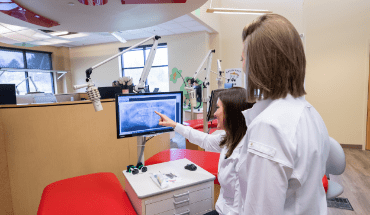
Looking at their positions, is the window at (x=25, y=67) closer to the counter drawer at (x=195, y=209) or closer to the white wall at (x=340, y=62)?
the counter drawer at (x=195, y=209)

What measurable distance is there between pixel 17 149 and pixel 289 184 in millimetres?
1958

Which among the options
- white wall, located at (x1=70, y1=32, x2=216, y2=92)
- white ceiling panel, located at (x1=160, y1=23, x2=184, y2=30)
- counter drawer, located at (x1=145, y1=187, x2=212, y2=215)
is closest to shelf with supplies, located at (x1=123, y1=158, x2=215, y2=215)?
counter drawer, located at (x1=145, y1=187, x2=212, y2=215)

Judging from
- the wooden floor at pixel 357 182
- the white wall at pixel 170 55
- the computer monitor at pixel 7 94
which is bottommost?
the wooden floor at pixel 357 182

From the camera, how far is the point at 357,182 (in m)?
2.86

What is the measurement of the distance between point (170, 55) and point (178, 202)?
5.98m

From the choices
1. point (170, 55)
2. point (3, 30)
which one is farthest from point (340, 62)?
point (3, 30)

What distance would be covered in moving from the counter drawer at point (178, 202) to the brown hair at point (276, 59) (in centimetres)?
82

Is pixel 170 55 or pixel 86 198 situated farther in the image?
pixel 170 55

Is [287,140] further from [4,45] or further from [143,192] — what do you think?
[4,45]

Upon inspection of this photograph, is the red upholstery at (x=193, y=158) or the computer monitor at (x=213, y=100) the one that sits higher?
Answer: the computer monitor at (x=213, y=100)

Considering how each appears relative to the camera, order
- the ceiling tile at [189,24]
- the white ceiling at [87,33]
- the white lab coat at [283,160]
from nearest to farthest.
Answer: the white lab coat at [283,160] → the white ceiling at [87,33] → the ceiling tile at [189,24]

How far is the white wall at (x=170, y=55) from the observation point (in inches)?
245

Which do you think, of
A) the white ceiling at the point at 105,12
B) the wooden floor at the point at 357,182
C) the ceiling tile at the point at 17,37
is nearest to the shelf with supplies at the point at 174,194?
A: the white ceiling at the point at 105,12

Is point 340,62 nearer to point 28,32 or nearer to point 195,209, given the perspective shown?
point 195,209
